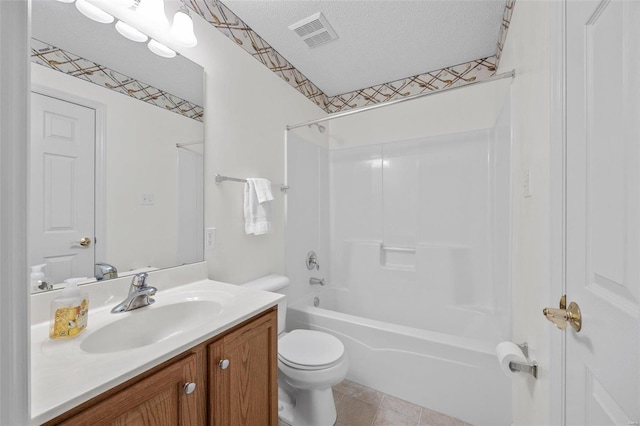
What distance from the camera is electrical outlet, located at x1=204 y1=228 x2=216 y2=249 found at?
149cm

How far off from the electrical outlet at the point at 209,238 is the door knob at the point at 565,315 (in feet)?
4.90

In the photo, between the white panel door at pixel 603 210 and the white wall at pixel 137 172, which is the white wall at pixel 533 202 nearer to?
the white panel door at pixel 603 210

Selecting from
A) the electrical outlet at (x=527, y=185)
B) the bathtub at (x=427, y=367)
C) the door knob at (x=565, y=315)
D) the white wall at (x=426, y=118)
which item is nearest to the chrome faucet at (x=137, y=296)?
the bathtub at (x=427, y=367)

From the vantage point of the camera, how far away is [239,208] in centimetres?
171

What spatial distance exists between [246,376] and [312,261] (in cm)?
151

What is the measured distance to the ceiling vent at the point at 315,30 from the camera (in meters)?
1.71

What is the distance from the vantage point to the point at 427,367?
62.2 inches

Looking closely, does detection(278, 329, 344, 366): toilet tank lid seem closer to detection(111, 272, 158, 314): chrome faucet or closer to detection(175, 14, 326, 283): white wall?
detection(175, 14, 326, 283): white wall

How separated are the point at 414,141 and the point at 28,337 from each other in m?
2.55

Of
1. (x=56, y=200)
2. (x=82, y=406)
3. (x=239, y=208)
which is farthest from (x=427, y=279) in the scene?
(x=56, y=200)

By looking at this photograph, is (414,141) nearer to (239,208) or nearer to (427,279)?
(427,279)

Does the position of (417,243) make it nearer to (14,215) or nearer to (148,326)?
(148,326)

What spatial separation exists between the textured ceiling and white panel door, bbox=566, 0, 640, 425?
1.17m

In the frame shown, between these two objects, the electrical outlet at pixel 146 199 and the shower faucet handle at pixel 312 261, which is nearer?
the electrical outlet at pixel 146 199
